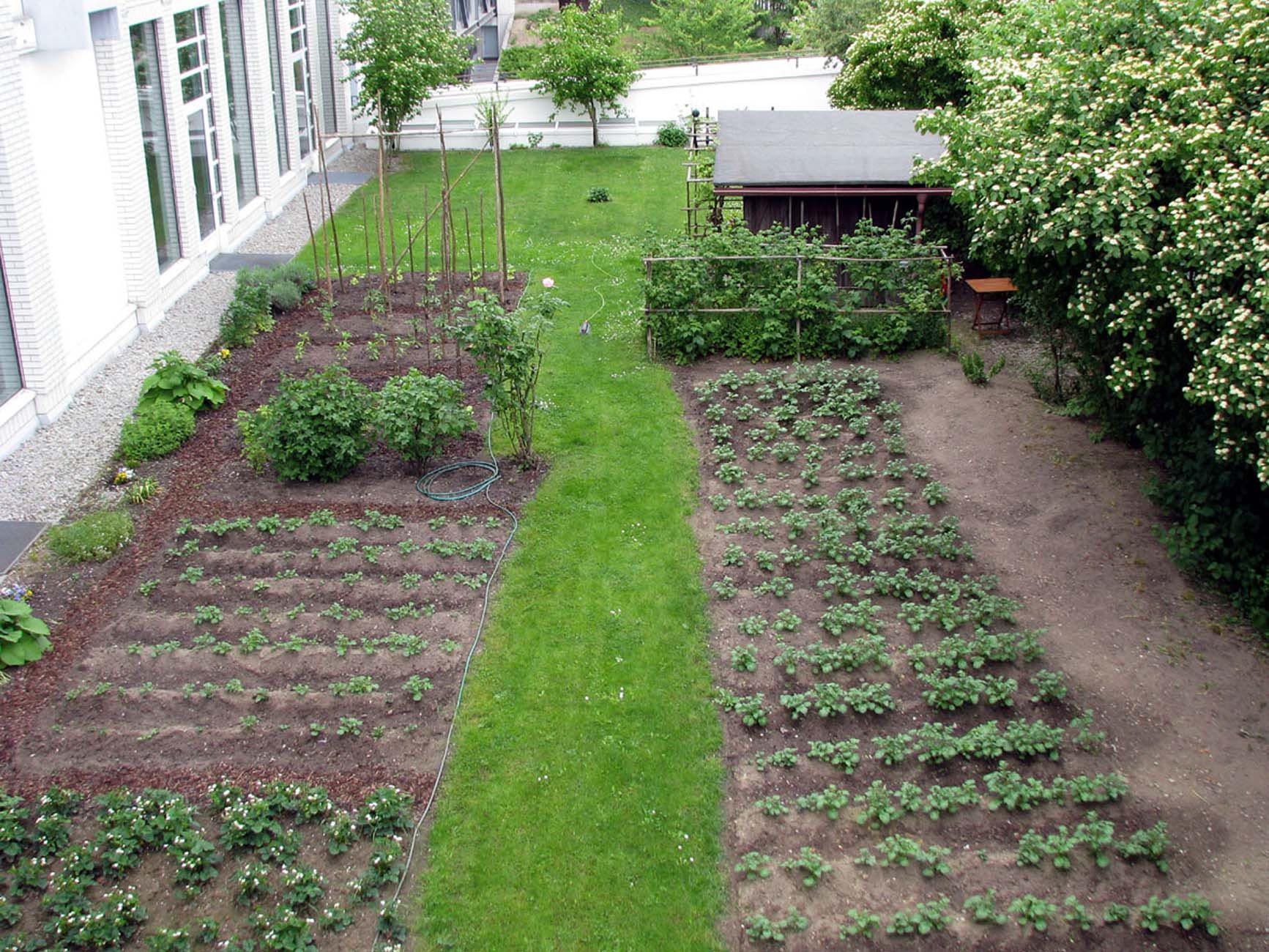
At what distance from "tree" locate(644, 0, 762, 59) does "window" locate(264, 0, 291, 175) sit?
17390mm

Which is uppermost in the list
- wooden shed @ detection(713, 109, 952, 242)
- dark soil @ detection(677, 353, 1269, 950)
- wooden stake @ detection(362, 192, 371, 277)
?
wooden shed @ detection(713, 109, 952, 242)

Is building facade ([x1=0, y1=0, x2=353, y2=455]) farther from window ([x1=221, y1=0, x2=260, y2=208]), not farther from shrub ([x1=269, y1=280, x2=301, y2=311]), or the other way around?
shrub ([x1=269, y1=280, x2=301, y2=311])

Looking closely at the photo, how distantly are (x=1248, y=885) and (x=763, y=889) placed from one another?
3048 millimetres

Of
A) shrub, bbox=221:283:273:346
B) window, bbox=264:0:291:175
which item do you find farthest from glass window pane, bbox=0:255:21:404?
window, bbox=264:0:291:175

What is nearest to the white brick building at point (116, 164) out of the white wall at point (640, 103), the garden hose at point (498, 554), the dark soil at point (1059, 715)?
the garden hose at point (498, 554)

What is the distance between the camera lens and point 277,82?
22.5m

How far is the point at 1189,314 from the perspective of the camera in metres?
8.92

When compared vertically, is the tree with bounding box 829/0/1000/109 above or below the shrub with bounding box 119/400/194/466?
above

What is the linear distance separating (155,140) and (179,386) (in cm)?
503

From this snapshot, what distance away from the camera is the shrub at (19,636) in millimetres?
9273

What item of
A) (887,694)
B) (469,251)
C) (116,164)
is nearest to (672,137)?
(469,251)

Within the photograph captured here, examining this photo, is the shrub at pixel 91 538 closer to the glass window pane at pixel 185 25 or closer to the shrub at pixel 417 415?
the shrub at pixel 417 415

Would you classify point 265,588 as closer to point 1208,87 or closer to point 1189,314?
point 1189,314

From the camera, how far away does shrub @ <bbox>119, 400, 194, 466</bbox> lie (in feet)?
41.0
